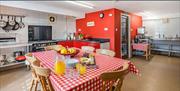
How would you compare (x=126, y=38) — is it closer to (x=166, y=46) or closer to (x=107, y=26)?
(x=107, y=26)

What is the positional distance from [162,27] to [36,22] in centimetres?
574

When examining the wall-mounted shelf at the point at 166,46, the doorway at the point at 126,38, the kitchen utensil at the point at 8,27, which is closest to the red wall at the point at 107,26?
the doorway at the point at 126,38

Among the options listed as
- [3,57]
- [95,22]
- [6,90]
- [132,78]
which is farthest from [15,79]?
[95,22]

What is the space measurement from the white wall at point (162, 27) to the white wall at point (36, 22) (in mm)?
3892

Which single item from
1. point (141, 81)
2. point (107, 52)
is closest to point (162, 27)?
point (141, 81)

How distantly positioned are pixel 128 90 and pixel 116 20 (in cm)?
267

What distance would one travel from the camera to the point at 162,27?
6145 millimetres

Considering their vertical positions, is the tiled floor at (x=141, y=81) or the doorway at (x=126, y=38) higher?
the doorway at (x=126, y=38)

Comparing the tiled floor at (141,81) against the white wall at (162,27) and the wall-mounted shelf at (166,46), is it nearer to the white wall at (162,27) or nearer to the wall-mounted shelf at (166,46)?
the wall-mounted shelf at (166,46)

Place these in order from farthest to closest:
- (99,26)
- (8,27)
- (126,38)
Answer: (126,38), (99,26), (8,27)

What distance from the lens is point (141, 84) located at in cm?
273

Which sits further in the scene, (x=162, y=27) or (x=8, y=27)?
(x=162, y=27)

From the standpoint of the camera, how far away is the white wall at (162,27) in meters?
5.76

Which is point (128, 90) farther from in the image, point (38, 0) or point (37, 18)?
point (37, 18)
